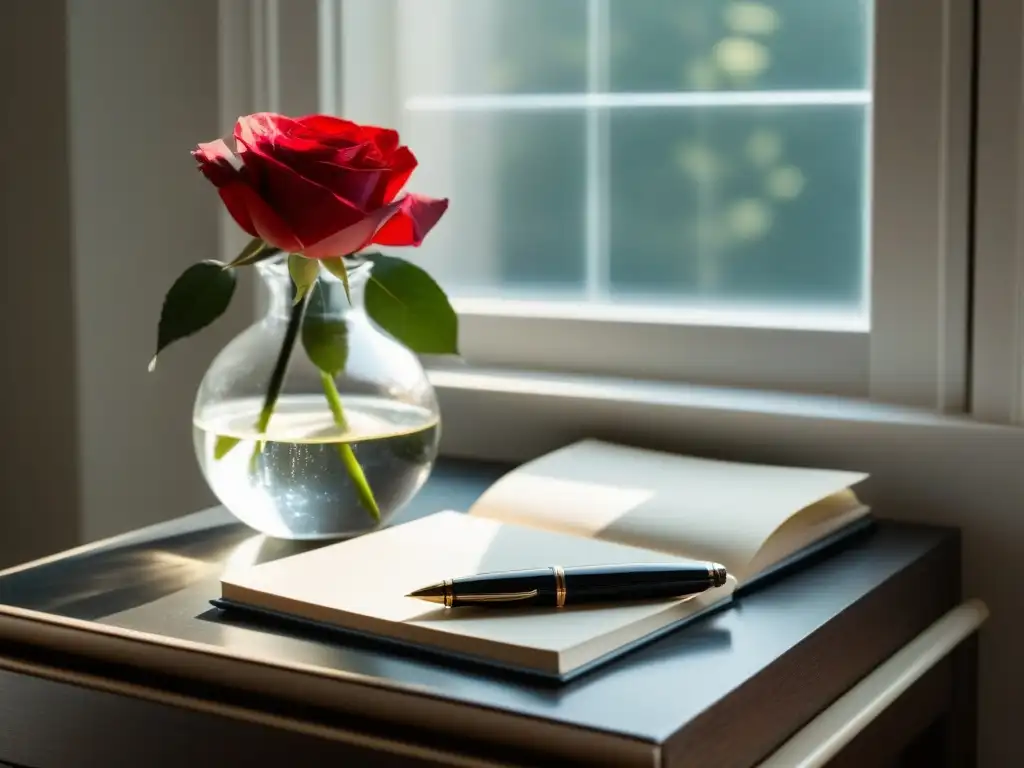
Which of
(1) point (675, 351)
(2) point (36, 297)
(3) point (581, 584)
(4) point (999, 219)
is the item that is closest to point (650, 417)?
(1) point (675, 351)

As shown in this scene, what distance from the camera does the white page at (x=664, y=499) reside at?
91cm

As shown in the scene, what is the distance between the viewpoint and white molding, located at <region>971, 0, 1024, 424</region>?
1048 mm

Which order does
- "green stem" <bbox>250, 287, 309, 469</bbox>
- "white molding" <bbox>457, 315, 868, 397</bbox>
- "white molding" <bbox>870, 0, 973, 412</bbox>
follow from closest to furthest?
"green stem" <bbox>250, 287, 309, 469</bbox>, "white molding" <bbox>870, 0, 973, 412</bbox>, "white molding" <bbox>457, 315, 868, 397</bbox>

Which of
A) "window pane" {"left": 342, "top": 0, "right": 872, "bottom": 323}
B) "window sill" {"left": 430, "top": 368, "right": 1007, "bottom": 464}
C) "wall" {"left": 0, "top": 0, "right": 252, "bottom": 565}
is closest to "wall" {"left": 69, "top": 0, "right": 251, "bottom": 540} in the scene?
"wall" {"left": 0, "top": 0, "right": 252, "bottom": 565}

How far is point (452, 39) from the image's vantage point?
1443 millimetres

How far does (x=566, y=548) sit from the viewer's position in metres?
0.89

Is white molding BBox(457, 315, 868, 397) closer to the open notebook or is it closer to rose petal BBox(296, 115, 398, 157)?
the open notebook

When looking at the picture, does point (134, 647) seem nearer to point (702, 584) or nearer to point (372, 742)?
point (372, 742)

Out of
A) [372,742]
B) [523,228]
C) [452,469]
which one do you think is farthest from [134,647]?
[523,228]

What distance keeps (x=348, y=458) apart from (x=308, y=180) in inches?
7.9

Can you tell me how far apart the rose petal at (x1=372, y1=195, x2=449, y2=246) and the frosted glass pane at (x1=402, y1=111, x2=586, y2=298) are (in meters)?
0.44

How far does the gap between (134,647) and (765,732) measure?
1.17 ft

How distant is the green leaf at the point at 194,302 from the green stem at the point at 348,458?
0.09 metres

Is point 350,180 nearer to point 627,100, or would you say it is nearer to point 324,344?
point 324,344
